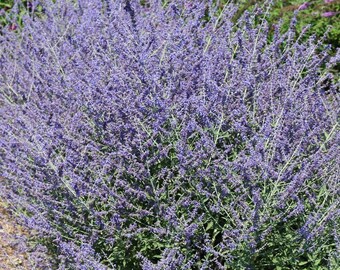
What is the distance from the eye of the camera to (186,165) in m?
2.89

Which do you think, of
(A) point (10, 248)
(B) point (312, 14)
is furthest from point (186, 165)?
(B) point (312, 14)

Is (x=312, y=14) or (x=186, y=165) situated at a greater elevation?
(x=186, y=165)

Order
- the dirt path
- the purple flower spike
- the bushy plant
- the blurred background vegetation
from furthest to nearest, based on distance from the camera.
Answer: the purple flower spike < the blurred background vegetation < the dirt path < the bushy plant

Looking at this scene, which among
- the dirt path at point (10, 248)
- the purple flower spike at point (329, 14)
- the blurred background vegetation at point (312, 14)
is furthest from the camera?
the purple flower spike at point (329, 14)

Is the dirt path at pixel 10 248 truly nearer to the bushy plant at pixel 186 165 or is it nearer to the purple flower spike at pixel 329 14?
the bushy plant at pixel 186 165

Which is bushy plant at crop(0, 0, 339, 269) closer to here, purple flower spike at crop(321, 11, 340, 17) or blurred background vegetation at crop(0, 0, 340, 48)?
blurred background vegetation at crop(0, 0, 340, 48)

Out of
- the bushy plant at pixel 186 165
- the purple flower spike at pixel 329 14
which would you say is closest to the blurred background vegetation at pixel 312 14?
the purple flower spike at pixel 329 14

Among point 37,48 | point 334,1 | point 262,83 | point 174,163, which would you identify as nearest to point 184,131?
point 174,163

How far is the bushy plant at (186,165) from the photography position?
9.16ft

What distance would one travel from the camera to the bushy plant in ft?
9.16

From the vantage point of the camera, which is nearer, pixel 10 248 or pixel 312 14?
pixel 10 248

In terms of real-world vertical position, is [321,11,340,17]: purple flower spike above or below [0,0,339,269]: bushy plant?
below

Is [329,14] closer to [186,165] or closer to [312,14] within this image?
[312,14]

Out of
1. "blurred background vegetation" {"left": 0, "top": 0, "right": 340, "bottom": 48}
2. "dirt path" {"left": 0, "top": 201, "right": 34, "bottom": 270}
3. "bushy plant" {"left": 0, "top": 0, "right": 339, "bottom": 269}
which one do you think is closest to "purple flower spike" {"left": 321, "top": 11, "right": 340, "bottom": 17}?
"blurred background vegetation" {"left": 0, "top": 0, "right": 340, "bottom": 48}
